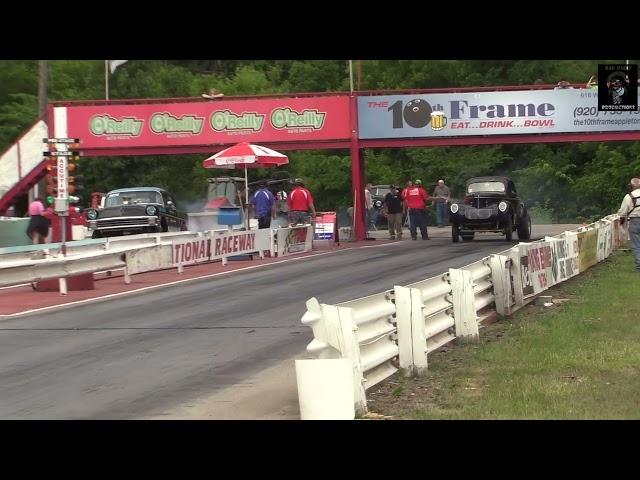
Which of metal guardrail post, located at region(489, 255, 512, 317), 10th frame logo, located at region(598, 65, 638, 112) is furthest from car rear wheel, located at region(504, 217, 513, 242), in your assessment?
metal guardrail post, located at region(489, 255, 512, 317)

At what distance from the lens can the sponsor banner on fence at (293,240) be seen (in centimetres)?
2727

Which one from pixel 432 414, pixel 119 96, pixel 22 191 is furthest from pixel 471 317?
pixel 119 96

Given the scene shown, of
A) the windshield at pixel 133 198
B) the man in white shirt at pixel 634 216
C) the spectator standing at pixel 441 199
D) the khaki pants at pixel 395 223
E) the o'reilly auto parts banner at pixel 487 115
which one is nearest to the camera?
the man in white shirt at pixel 634 216

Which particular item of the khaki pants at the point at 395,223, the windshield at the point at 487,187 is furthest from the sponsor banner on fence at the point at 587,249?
the khaki pants at the point at 395,223

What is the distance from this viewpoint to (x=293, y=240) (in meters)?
28.2

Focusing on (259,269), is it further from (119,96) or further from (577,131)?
(119,96)

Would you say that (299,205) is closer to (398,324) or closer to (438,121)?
(438,121)

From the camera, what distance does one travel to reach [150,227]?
3091cm

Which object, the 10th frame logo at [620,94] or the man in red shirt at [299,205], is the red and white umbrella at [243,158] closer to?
the man in red shirt at [299,205]

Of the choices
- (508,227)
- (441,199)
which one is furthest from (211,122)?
(508,227)

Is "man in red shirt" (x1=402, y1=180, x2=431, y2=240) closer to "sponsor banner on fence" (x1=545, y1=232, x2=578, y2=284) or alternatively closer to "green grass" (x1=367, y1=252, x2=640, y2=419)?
"sponsor banner on fence" (x1=545, y1=232, x2=578, y2=284)

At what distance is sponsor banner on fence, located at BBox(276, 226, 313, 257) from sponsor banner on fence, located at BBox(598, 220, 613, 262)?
26.5 ft

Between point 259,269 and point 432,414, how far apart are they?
1526 cm

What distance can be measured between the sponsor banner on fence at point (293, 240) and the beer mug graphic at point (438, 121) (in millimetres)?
5836
